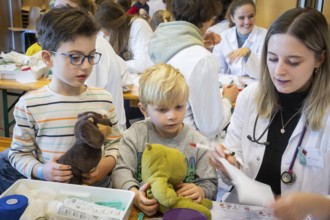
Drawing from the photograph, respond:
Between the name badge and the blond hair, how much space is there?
534 mm

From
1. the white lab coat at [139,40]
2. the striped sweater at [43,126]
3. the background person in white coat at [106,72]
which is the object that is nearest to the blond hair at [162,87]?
the striped sweater at [43,126]

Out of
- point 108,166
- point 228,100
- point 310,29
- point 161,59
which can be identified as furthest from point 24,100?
point 228,100

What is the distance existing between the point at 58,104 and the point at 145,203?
0.53 metres

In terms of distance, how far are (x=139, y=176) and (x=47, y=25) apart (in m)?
0.66

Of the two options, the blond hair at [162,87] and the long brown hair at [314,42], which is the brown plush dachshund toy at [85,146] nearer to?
Answer: the blond hair at [162,87]

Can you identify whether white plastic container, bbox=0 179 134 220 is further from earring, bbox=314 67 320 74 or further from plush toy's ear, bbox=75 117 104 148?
earring, bbox=314 67 320 74

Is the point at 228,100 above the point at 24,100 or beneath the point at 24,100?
beneath

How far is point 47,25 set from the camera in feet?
4.41

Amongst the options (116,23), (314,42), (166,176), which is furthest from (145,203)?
(116,23)

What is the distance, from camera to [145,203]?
1.09 m

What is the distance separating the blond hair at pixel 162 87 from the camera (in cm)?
131

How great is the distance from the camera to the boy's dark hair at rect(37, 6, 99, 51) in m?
1.31

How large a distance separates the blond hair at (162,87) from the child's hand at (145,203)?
342mm

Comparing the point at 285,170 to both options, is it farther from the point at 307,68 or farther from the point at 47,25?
the point at 47,25
